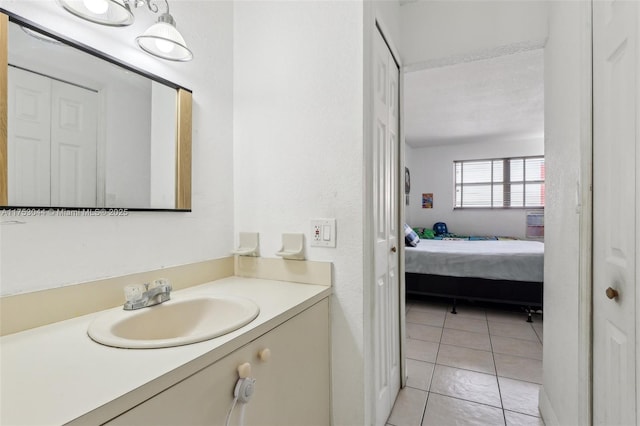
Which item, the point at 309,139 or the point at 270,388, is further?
the point at 309,139

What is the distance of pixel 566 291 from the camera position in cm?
133

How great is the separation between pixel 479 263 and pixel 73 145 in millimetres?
3470

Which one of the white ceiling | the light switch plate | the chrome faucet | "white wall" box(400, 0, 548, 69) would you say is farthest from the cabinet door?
the white ceiling

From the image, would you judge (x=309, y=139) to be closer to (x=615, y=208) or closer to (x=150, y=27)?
(x=150, y=27)

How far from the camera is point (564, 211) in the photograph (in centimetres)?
136

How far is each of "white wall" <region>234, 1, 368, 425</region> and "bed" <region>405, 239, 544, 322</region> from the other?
2.44 meters

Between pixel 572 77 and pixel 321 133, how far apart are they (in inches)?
41.3

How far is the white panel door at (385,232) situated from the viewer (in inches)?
56.6

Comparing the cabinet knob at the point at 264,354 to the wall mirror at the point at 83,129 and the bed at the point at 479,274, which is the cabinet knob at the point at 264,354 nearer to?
the wall mirror at the point at 83,129

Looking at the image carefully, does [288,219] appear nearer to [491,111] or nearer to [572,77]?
[572,77]

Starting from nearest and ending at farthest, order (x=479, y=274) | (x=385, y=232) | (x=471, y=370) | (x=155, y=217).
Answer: (x=155, y=217)
(x=385, y=232)
(x=471, y=370)
(x=479, y=274)

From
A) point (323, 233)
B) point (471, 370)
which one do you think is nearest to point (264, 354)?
point (323, 233)

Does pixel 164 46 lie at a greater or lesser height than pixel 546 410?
greater

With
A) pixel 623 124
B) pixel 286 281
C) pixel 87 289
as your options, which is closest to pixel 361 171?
pixel 286 281
